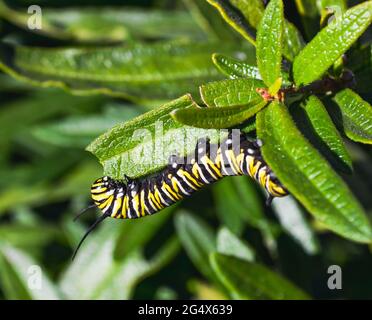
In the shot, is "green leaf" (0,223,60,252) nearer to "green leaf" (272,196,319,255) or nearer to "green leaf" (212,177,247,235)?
"green leaf" (212,177,247,235)

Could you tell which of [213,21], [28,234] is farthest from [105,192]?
[28,234]

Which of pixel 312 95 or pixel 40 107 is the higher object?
pixel 40 107

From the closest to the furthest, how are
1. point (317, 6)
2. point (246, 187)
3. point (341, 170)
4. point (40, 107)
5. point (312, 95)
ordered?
A: point (341, 170) → point (312, 95) → point (317, 6) → point (246, 187) → point (40, 107)

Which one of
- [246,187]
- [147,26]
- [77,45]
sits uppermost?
[147,26]

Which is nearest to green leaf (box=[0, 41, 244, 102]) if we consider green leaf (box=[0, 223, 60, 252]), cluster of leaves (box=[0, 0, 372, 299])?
cluster of leaves (box=[0, 0, 372, 299])

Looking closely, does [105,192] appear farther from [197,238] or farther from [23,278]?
[23,278]

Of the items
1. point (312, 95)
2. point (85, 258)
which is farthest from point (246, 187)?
point (312, 95)

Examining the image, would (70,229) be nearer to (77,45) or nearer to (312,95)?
(77,45)
